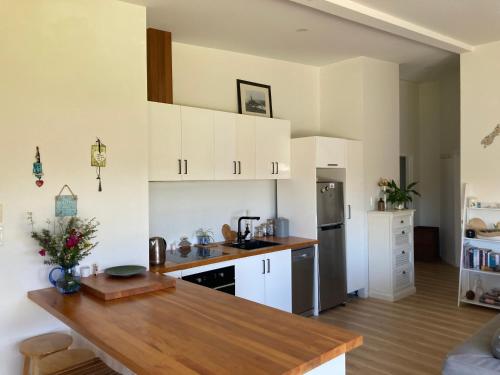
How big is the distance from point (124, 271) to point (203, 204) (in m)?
1.64

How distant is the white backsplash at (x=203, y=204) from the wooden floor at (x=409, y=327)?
146 cm

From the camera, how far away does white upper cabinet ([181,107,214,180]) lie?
376cm

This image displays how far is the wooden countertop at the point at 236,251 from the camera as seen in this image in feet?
11.1

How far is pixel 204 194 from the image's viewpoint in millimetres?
4426

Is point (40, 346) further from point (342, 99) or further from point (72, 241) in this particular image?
point (342, 99)

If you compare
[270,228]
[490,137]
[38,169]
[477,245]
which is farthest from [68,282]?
[490,137]

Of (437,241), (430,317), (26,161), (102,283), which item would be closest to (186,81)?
(26,161)

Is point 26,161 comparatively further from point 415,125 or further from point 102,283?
point 415,125

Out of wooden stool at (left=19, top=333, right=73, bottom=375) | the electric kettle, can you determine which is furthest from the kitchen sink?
wooden stool at (left=19, top=333, right=73, bottom=375)

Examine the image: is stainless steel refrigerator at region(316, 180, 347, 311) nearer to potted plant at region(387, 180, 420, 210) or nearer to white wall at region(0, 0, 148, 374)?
potted plant at region(387, 180, 420, 210)

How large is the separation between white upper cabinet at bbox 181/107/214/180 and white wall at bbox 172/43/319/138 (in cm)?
48

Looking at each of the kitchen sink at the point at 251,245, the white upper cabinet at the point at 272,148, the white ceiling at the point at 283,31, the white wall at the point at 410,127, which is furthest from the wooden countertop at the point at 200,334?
the white wall at the point at 410,127

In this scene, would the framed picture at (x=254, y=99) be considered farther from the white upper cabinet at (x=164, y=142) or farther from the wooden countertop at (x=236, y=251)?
the wooden countertop at (x=236, y=251)

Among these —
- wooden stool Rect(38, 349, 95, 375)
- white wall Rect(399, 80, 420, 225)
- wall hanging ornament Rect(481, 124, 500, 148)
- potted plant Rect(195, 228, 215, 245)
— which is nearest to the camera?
wooden stool Rect(38, 349, 95, 375)
